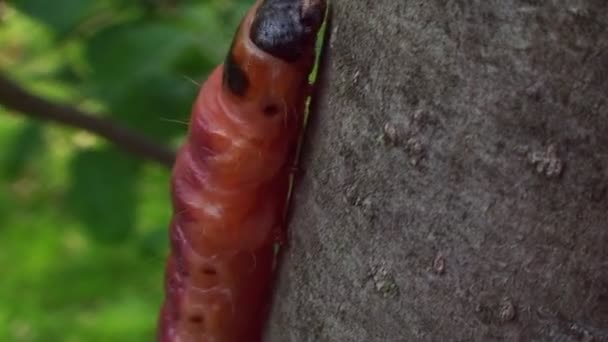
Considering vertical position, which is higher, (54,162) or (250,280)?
(250,280)

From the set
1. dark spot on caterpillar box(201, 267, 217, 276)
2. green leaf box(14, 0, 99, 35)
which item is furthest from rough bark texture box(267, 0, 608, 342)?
green leaf box(14, 0, 99, 35)

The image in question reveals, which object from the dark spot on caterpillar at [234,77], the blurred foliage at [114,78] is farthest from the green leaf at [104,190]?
the dark spot on caterpillar at [234,77]

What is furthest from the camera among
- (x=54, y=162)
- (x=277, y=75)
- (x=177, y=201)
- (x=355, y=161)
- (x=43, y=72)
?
(x=54, y=162)

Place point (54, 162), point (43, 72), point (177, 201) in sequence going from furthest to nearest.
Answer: point (54, 162), point (43, 72), point (177, 201)

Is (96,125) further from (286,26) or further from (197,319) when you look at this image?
(286,26)

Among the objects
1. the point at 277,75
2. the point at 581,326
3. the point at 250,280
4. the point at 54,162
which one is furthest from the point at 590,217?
the point at 54,162

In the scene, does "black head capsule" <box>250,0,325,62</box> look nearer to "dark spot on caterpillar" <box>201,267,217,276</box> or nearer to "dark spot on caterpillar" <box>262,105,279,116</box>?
"dark spot on caterpillar" <box>262,105,279,116</box>

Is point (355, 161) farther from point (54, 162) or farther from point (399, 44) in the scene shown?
point (54, 162)
